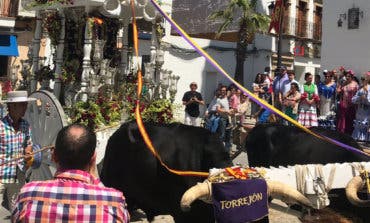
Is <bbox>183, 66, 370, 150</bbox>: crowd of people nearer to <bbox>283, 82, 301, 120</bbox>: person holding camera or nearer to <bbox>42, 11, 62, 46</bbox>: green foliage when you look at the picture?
<bbox>283, 82, 301, 120</bbox>: person holding camera

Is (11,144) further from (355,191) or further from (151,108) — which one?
(355,191)

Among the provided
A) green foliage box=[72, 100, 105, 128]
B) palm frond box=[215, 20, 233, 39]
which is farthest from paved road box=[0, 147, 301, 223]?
palm frond box=[215, 20, 233, 39]

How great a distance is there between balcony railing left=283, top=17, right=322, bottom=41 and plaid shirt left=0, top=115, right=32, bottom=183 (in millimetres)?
27846

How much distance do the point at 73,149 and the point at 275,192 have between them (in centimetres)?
168

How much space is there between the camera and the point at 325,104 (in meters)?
13.4

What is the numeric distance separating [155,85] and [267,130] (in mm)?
2592

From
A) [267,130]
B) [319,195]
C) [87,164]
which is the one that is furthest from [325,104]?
[87,164]

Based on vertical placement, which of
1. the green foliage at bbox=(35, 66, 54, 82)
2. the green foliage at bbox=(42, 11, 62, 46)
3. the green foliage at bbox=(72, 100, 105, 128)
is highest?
the green foliage at bbox=(42, 11, 62, 46)

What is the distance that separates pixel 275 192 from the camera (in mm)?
3559

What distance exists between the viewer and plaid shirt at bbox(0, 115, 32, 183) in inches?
202

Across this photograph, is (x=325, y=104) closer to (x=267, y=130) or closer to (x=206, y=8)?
(x=267, y=130)

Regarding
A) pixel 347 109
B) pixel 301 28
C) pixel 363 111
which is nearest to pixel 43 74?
pixel 363 111

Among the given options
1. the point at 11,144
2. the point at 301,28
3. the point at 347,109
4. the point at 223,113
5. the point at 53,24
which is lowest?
the point at 223,113

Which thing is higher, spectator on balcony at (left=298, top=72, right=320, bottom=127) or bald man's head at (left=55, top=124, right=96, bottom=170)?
bald man's head at (left=55, top=124, right=96, bottom=170)
